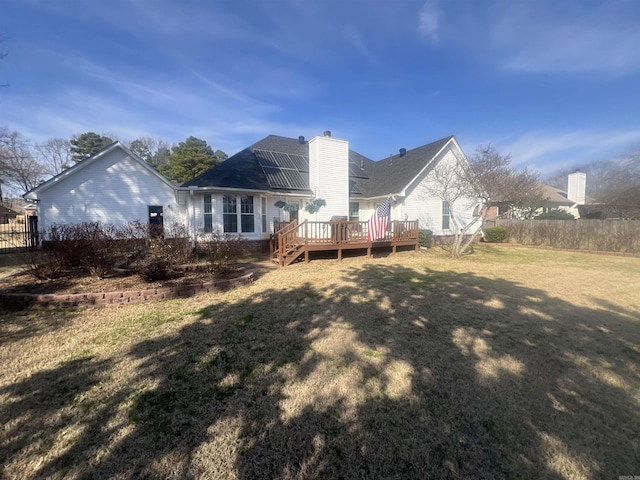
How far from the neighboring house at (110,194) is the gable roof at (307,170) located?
2.36 meters

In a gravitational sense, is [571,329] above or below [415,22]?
below

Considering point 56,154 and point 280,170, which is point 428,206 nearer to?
point 280,170

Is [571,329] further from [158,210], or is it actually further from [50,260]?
[158,210]

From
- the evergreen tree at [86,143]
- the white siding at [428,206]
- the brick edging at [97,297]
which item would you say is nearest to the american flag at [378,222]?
the white siding at [428,206]

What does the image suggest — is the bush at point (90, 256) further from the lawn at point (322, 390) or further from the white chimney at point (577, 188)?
the white chimney at point (577, 188)

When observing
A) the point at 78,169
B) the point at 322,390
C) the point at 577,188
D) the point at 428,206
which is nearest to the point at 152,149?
the point at 78,169

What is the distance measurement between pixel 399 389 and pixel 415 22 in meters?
12.9

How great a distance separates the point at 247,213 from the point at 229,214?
84 centimetres

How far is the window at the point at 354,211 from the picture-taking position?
1781cm

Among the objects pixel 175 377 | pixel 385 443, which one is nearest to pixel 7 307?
pixel 175 377

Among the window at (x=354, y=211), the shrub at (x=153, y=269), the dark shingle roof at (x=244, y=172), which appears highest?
the dark shingle roof at (x=244, y=172)

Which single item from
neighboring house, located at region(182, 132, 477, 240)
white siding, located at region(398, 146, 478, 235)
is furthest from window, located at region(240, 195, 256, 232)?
white siding, located at region(398, 146, 478, 235)

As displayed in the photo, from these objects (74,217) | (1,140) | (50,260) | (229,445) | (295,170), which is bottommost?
(229,445)

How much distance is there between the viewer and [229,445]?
7.12ft
